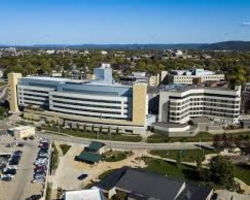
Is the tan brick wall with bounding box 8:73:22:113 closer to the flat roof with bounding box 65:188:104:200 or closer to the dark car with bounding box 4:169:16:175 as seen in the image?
the dark car with bounding box 4:169:16:175

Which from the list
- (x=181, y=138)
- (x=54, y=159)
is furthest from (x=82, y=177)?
(x=181, y=138)

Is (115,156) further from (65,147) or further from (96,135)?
(96,135)

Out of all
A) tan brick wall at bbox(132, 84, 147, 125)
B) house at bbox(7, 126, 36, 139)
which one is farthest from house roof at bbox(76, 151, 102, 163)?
tan brick wall at bbox(132, 84, 147, 125)

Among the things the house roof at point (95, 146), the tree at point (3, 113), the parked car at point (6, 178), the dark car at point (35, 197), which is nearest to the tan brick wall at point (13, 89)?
the tree at point (3, 113)

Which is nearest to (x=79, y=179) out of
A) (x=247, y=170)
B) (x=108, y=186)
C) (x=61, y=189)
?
(x=61, y=189)

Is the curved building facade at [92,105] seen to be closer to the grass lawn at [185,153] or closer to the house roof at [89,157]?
the grass lawn at [185,153]
